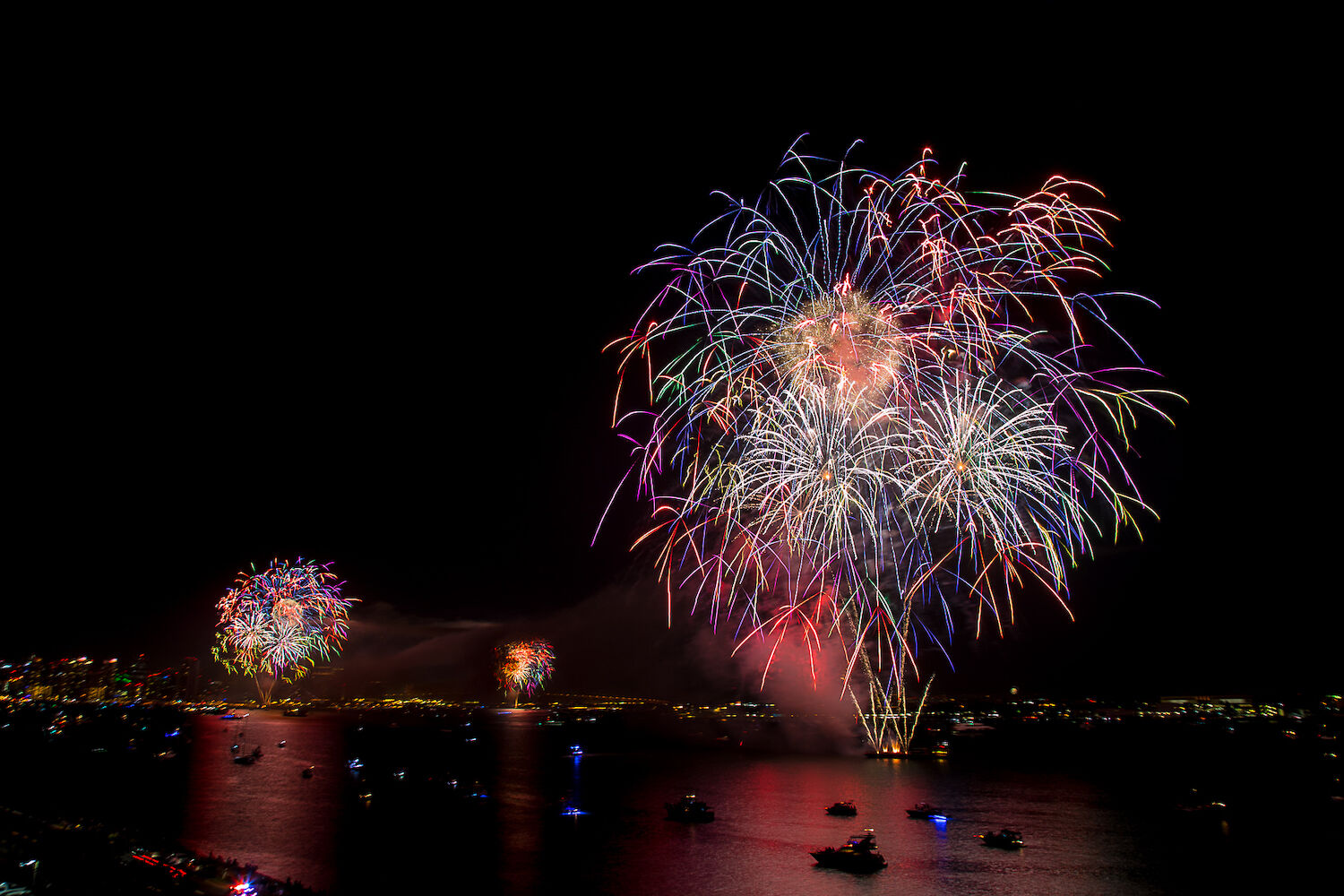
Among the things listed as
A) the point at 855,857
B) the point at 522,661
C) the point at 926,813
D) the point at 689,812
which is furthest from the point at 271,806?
the point at 522,661

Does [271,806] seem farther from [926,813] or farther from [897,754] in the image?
[897,754]

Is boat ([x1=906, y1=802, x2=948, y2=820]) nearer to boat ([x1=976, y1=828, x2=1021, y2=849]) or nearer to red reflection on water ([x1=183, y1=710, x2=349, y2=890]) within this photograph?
boat ([x1=976, y1=828, x2=1021, y2=849])

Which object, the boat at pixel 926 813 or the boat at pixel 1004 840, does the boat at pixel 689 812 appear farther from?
the boat at pixel 1004 840

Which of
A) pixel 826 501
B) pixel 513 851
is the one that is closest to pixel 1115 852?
pixel 826 501

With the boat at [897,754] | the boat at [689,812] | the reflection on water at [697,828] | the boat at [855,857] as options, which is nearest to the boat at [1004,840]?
the reflection on water at [697,828]

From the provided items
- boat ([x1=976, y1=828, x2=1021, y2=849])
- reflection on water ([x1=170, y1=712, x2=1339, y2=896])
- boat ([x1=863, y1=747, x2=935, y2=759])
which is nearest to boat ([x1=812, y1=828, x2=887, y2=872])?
reflection on water ([x1=170, y1=712, x2=1339, y2=896])
